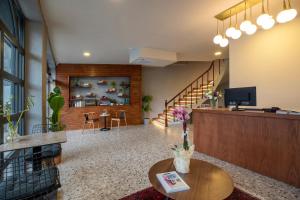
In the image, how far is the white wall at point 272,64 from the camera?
A: 3330 mm

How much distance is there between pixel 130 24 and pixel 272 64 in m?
3.31

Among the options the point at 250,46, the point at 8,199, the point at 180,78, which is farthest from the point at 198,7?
the point at 180,78

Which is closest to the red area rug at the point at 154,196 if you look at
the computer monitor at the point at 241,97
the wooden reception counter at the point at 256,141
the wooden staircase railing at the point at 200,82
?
the wooden reception counter at the point at 256,141

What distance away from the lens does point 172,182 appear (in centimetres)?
154

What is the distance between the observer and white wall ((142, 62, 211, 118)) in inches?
340

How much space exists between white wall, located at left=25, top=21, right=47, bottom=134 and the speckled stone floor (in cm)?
110

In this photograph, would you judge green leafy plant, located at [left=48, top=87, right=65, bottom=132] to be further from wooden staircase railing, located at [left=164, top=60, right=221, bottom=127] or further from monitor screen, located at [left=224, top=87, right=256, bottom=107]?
wooden staircase railing, located at [left=164, top=60, right=221, bottom=127]

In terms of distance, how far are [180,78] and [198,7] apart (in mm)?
6216

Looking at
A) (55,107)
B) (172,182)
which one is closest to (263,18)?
(172,182)

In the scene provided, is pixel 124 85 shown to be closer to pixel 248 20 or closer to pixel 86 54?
pixel 86 54

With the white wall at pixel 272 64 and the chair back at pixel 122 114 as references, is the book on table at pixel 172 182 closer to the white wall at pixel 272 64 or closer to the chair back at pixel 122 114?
the white wall at pixel 272 64

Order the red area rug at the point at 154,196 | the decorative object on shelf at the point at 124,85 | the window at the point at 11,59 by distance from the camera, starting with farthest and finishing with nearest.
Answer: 1. the decorative object on shelf at the point at 124,85
2. the window at the point at 11,59
3. the red area rug at the point at 154,196

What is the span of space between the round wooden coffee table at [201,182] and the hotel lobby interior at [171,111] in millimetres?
10

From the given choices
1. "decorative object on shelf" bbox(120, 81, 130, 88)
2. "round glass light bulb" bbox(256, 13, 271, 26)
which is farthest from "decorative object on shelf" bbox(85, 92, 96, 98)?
"round glass light bulb" bbox(256, 13, 271, 26)
